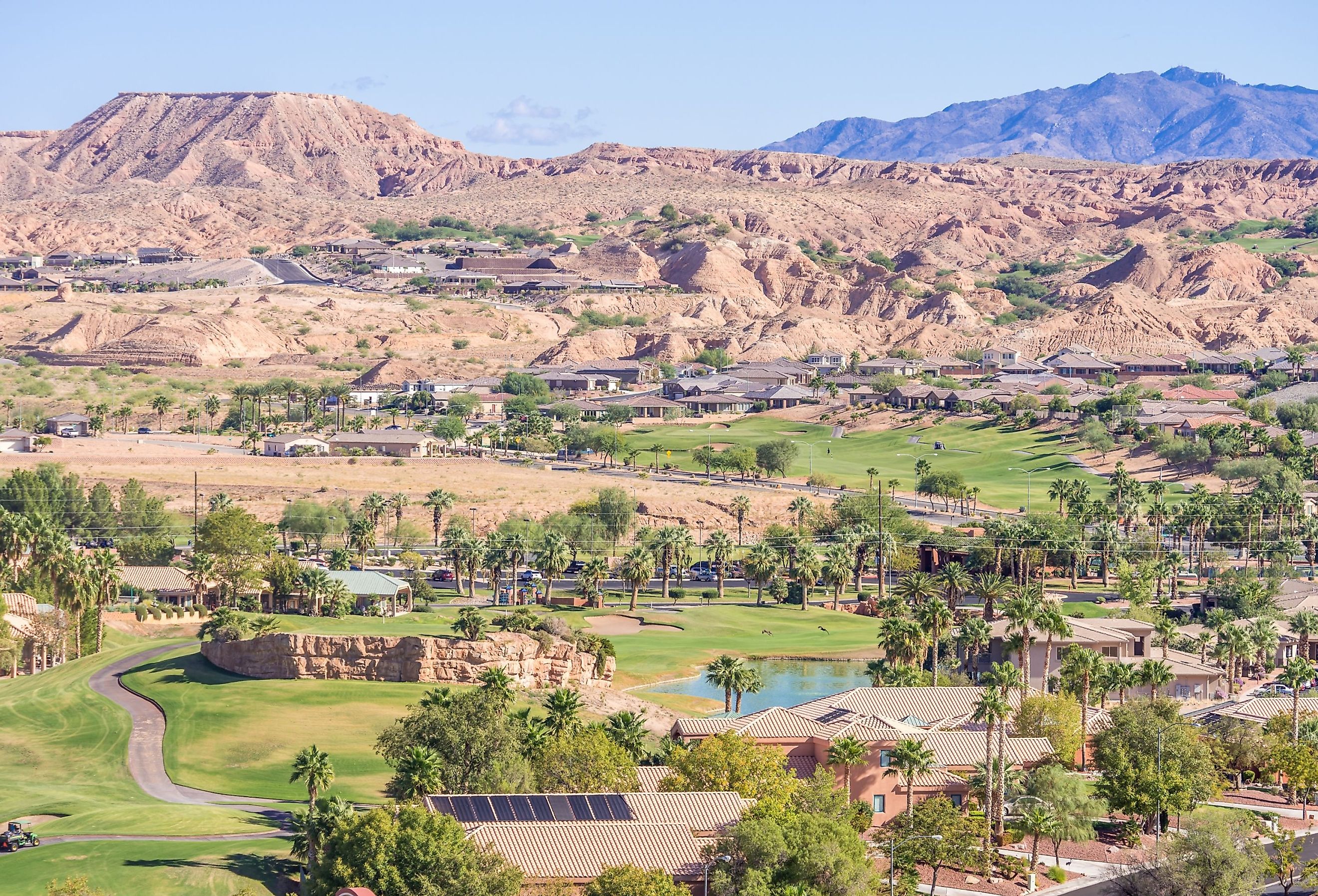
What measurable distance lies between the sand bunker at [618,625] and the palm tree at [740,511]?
70.9 ft

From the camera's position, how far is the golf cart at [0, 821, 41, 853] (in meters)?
51.8

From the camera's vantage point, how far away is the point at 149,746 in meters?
65.0

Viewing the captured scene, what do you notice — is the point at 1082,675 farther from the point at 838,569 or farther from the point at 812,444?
the point at 812,444

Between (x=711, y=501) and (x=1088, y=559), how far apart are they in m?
30.9

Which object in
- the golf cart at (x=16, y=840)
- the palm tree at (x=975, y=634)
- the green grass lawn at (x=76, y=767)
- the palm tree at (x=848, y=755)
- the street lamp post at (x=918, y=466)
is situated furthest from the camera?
the street lamp post at (x=918, y=466)

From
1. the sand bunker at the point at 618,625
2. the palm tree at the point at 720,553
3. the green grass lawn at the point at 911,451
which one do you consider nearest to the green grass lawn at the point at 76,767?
the sand bunker at the point at 618,625

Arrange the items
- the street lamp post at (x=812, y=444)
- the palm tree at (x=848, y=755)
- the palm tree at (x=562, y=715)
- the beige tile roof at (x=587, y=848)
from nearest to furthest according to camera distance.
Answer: the beige tile roof at (x=587, y=848) → the palm tree at (x=848, y=755) → the palm tree at (x=562, y=715) → the street lamp post at (x=812, y=444)

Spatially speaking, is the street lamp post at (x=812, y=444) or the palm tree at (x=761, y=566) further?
the street lamp post at (x=812, y=444)

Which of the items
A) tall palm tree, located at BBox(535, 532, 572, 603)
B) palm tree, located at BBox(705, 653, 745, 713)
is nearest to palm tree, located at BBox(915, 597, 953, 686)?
palm tree, located at BBox(705, 653, 745, 713)

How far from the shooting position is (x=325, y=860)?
153ft

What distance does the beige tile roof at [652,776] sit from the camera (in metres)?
56.8

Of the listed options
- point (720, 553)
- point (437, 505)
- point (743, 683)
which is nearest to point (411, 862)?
point (743, 683)

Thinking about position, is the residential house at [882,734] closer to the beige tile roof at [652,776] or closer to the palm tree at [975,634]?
the beige tile roof at [652,776]

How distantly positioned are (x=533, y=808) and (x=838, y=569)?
5702cm
